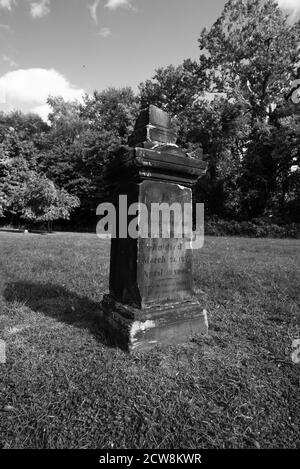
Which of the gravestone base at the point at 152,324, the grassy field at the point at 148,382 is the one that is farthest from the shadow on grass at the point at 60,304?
the gravestone base at the point at 152,324

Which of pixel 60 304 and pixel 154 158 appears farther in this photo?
pixel 60 304

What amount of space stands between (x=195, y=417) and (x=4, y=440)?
1242 mm

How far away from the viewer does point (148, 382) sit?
2525mm

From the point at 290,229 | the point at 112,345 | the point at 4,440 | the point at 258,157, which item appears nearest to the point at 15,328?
the point at 112,345

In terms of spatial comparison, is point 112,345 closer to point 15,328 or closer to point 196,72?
point 15,328

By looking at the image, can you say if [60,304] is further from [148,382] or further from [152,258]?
[148,382]

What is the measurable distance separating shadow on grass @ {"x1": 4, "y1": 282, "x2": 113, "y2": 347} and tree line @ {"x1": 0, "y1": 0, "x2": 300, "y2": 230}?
15.2 meters

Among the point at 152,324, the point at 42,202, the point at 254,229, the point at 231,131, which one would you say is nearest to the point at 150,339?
the point at 152,324

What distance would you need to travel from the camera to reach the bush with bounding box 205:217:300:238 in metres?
17.5

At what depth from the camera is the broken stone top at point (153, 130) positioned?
3326mm

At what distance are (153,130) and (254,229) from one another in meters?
16.3

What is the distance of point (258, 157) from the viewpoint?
69.6 feet

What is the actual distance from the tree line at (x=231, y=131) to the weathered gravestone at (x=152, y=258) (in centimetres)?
1716
